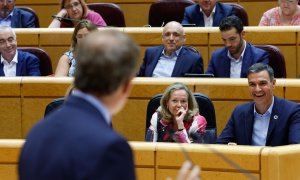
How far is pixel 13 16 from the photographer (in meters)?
6.30

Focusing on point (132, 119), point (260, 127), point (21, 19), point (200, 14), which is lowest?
point (132, 119)

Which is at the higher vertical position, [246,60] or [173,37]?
[173,37]

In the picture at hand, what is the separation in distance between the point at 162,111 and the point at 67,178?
282 centimetres

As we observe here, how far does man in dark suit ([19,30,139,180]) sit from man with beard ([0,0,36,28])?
16.2 ft

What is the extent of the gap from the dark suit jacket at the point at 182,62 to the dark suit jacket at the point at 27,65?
2.40 ft

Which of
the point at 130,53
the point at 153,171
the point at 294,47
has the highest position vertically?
the point at 130,53

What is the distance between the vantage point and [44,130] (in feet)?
4.71

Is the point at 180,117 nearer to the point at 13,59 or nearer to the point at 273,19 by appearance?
the point at 13,59

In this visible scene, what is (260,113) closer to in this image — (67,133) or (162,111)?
(162,111)

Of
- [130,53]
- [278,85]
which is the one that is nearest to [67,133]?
[130,53]

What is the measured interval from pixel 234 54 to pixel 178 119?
106 centimetres

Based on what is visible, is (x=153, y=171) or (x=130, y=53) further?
(x=153, y=171)

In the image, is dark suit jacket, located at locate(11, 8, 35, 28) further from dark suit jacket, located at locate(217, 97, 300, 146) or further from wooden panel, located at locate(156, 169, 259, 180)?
wooden panel, located at locate(156, 169, 259, 180)

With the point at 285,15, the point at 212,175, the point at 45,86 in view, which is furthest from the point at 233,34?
the point at 212,175
